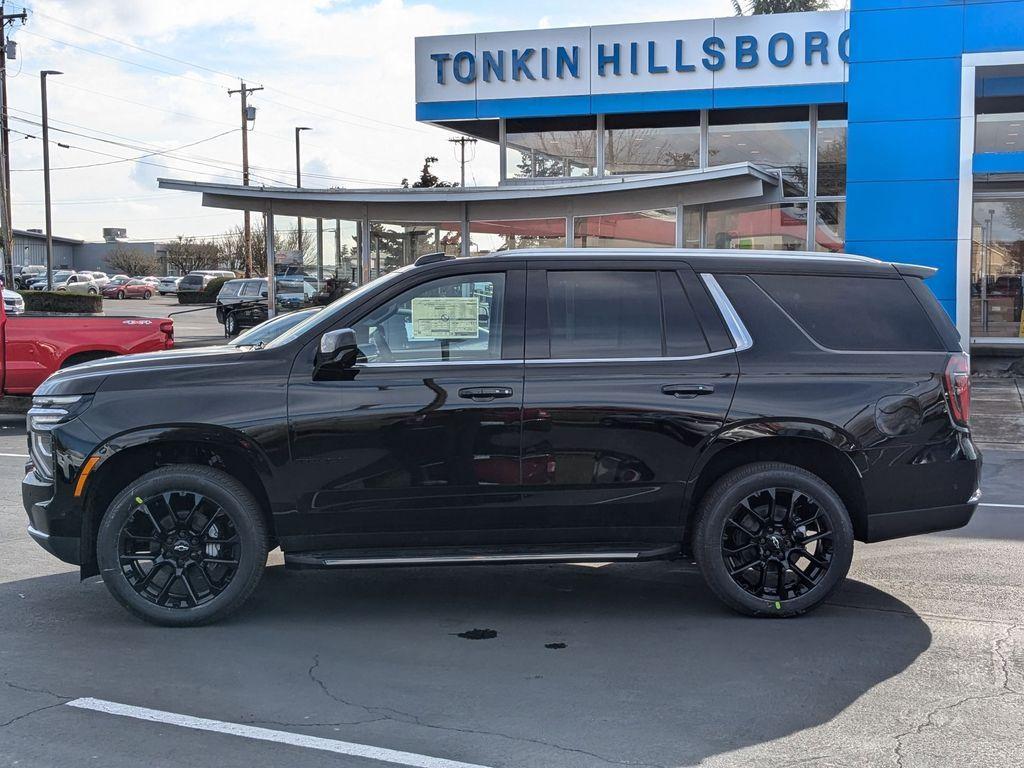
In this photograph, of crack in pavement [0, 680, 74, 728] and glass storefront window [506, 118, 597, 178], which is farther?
glass storefront window [506, 118, 597, 178]

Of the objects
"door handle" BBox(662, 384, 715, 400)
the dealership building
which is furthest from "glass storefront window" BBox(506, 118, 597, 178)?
"door handle" BBox(662, 384, 715, 400)

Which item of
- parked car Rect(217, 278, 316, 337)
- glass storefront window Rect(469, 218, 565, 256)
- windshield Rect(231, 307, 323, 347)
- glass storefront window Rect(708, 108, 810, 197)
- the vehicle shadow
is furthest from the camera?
parked car Rect(217, 278, 316, 337)

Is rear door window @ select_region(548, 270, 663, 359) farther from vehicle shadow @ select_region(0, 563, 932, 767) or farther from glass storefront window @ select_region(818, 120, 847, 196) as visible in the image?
glass storefront window @ select_region(818, 120, 847, 196)

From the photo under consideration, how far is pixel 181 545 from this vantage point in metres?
5.62

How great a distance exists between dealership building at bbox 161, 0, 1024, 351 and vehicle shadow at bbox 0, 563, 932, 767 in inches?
521

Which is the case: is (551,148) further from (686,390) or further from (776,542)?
(776,542)

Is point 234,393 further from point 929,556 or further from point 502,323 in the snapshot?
point 929,556

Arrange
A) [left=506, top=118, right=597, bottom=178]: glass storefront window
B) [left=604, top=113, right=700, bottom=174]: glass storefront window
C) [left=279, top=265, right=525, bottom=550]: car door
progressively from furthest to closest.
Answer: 1. [left=506, top=118, right=597, bottom=178]: glass storefront window
2. [left=604, top=113, right=700, bottom=174]: glass storefront window
3. [left=279, top=265, right=525, bottom=550]: car door

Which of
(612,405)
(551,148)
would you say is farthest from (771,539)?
(551,148)

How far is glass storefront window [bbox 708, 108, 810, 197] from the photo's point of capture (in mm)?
24250

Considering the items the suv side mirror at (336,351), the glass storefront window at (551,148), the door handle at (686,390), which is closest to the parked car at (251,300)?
the glass storefront window at (551,148)

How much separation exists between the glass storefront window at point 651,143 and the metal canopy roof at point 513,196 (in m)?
1.71

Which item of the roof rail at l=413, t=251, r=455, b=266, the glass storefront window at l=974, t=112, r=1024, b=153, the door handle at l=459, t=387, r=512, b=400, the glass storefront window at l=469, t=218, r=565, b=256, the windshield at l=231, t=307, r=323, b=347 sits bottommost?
the door handle at l=459, t=387, r=512, b=400

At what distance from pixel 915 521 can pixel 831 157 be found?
19.6m
